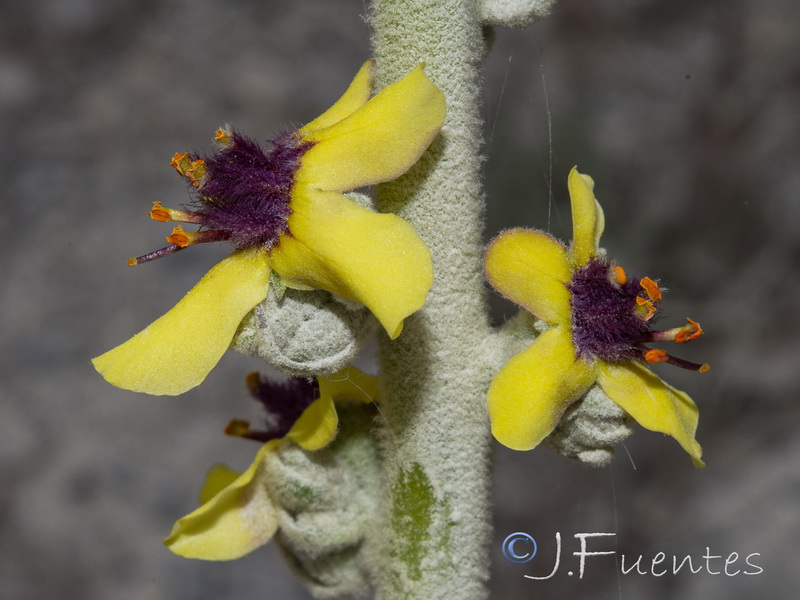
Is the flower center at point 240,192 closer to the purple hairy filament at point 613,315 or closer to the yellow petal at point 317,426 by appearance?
the yellow petal at point 317,426

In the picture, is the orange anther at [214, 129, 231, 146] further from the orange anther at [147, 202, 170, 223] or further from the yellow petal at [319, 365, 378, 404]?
the yellow petal at [319, 365, 378, 404]

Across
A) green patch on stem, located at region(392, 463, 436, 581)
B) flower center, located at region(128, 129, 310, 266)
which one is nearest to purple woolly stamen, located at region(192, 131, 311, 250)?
flower center, located at region(128, 129, 310, 266)

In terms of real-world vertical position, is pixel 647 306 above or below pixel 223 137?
Answer: below

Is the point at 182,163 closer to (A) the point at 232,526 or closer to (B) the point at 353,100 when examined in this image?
(B) the point at 353,100

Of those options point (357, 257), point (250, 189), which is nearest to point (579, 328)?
point (357, 257)

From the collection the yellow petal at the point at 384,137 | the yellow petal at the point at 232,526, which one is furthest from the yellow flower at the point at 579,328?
the yellow petal at the point at 232,526

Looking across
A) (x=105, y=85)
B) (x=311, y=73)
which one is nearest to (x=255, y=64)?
(x=311, y=73)

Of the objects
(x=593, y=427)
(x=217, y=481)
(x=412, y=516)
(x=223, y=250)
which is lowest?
(x=223, y=250)
